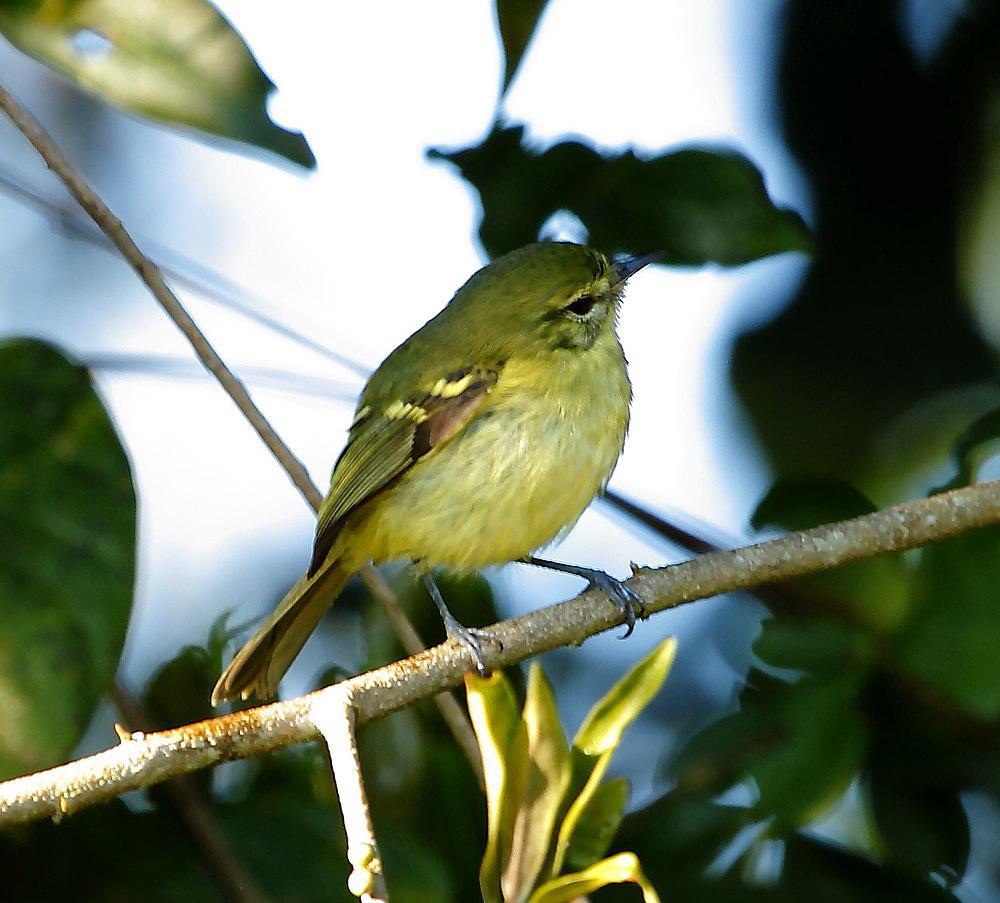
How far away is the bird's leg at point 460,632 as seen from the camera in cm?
193

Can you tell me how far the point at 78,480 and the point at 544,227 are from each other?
40.3 inches

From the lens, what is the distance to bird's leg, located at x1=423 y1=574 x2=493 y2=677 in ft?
6.33

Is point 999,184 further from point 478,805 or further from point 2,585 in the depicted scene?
point 2,585

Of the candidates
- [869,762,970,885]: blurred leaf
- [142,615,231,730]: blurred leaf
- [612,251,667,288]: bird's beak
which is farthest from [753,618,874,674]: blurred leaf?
[142,615,231,730]: blurred leaf

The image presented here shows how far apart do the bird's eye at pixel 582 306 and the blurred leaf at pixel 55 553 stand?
3.21ft

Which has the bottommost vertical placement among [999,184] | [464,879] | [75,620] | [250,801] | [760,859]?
[760,859]

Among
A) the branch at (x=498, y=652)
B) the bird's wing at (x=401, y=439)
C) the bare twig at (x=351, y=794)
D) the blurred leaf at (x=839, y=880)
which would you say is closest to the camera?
the bare twig at (x=351, y=794)

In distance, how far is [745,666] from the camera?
2.52 metres

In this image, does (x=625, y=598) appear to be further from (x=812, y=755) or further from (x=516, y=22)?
(x=516, y=22)

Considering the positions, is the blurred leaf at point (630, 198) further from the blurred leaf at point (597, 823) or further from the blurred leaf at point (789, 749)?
the blurred leaf at point (597, 823)

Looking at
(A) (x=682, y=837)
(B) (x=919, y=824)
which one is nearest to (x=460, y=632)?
(A) (x=682, y=837)

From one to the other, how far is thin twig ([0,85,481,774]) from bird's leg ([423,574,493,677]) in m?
0.12

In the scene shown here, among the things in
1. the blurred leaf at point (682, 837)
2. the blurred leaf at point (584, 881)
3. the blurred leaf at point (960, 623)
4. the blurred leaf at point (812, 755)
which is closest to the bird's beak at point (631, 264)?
the blurred leaf at point (960, 623)

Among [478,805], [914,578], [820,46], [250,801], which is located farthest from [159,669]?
[820,46]
